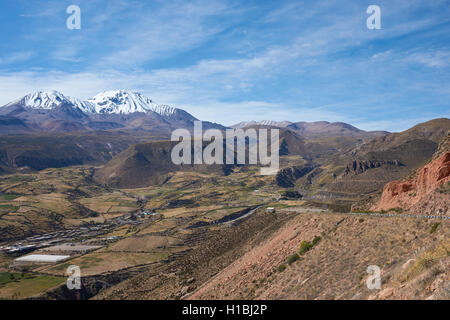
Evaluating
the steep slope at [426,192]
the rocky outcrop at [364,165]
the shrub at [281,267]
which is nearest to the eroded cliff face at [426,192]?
the steep slope at [426,192]

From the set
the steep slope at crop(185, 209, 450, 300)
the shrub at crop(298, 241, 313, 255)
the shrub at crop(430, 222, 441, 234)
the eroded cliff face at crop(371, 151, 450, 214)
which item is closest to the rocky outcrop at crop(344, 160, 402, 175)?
the eroded cliff face at crop(371, 151, 450, 214)

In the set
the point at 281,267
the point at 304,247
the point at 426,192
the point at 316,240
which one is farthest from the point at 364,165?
the point at 281,267

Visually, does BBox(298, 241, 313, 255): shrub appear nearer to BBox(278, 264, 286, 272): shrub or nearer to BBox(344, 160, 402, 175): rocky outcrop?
BBox(278, 264, 286, 272): shrub

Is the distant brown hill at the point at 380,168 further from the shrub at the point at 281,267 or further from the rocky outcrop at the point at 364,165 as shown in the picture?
the shrub at the point at 281,267

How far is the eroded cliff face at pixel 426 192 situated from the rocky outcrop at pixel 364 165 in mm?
127192

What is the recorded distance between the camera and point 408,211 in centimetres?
2933

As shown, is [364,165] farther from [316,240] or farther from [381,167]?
[316,240]

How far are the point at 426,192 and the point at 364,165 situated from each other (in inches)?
5403

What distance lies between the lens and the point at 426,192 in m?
30.0

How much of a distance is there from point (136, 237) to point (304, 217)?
62.1 meters

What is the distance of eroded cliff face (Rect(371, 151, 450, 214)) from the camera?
26866 mm

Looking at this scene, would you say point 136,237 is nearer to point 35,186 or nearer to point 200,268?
point 200,268

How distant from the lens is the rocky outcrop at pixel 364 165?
503 feet
